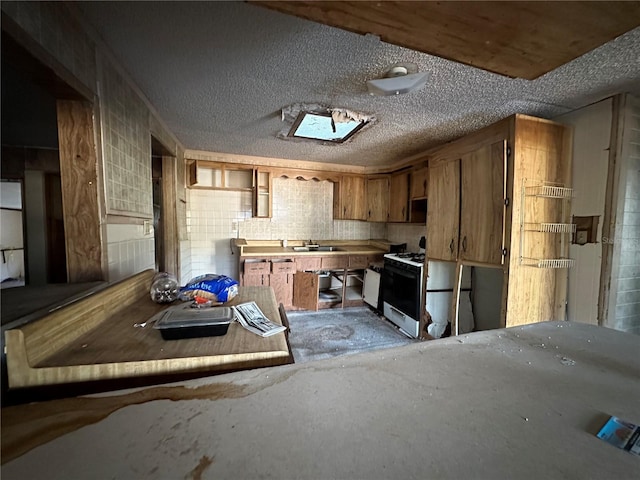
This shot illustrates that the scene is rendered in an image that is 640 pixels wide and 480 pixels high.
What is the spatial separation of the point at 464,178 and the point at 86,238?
8.62 feet

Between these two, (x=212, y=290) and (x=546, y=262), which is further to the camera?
(x=546, y=262)

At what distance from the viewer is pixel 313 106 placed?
6.20 ft

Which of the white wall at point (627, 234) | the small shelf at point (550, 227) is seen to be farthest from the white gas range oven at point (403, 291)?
the white wall at point (627, 234)

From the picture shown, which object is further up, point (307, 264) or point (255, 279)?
point (307, 264)

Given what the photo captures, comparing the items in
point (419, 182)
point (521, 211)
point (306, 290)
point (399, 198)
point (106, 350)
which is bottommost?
point (306, 290)

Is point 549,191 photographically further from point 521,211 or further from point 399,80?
point 399,80

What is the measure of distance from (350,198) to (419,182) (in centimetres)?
107

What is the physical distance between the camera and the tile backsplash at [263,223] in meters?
3.50

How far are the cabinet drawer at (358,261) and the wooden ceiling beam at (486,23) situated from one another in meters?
2.82

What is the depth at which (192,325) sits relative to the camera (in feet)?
2.97

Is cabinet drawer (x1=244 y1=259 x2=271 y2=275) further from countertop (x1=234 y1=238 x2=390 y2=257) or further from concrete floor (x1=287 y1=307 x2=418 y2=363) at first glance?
concrete floor (x1=287 y1=307 x2=418 y2=363)

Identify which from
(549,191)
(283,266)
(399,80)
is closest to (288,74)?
(399,80)

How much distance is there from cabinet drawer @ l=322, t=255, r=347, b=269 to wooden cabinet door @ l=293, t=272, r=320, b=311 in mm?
259

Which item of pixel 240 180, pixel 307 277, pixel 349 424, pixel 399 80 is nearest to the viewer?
pixel 349 424
